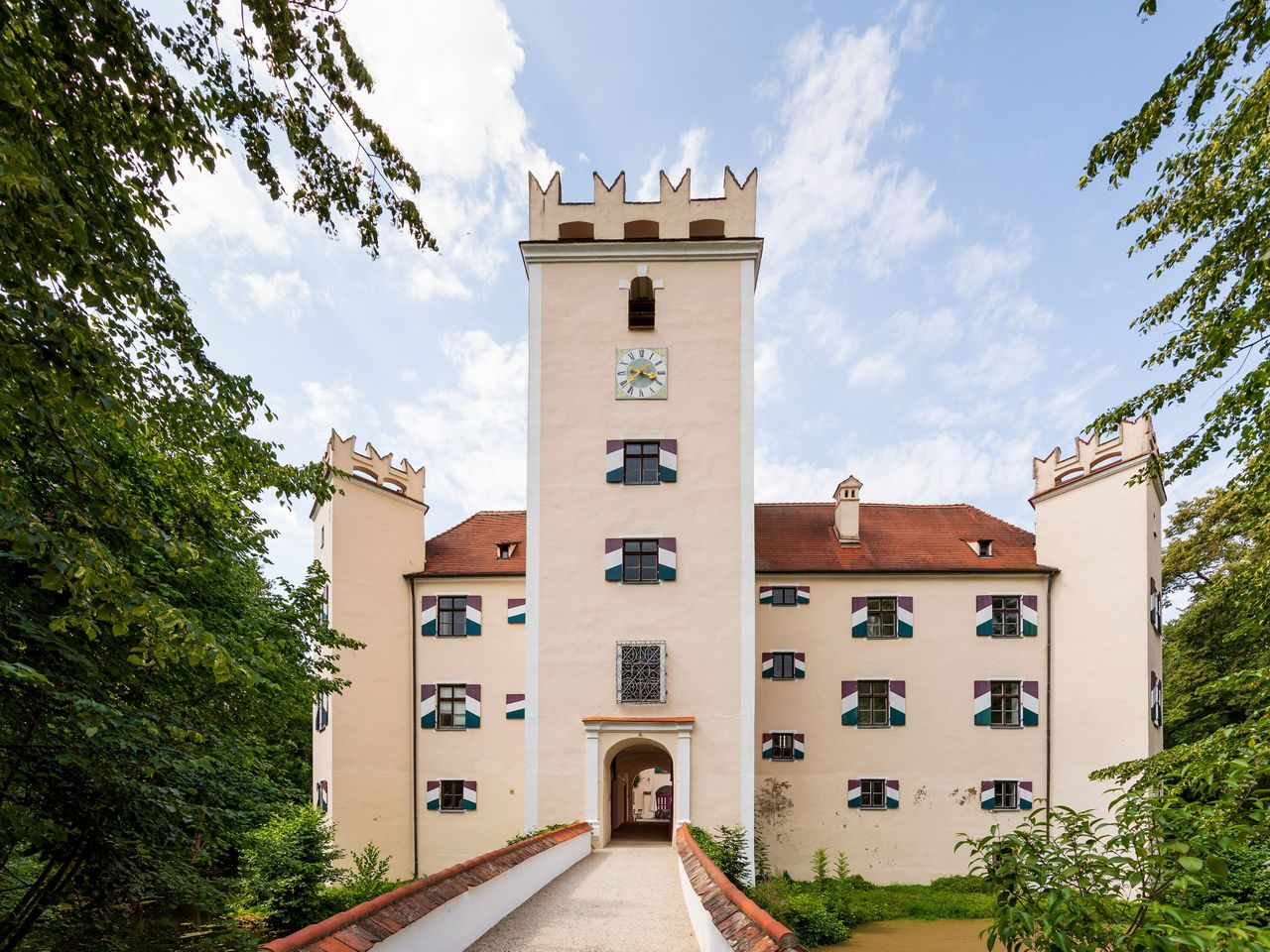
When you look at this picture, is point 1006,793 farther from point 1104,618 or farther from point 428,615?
point 428,615

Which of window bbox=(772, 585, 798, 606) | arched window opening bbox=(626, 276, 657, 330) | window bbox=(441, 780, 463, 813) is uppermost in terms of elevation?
arched window opening bbox=(626, 276, 657, 330)

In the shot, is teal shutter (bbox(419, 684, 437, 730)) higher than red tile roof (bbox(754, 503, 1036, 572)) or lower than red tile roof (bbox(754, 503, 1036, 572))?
lower

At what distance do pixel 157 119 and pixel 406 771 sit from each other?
18.4 metres

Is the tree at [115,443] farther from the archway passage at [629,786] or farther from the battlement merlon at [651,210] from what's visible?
the battlement merlon at [651,210]

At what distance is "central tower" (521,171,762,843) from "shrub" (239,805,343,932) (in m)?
5.59

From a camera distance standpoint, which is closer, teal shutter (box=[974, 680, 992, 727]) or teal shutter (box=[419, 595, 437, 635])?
teal shutter (box=[974, 680, 992, 727])

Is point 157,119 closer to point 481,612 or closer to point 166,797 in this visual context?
point 166,797

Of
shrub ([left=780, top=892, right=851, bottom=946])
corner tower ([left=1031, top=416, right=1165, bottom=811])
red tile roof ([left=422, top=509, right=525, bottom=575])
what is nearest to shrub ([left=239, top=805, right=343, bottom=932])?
shrub ([left=780, top=892, right=851, bottom=946])

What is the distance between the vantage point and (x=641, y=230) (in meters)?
18.5

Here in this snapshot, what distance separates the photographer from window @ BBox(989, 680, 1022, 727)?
19.2 m

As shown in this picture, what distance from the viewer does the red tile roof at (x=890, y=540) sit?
20.2 metres

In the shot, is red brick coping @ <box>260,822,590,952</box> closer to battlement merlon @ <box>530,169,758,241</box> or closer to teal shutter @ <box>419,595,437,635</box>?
teal shutter @ <box>419,595,437,635</box>

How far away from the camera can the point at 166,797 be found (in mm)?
5453

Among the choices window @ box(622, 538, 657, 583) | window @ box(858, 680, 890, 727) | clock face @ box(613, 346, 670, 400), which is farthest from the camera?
window @ box(858, 680, 890, 727)
